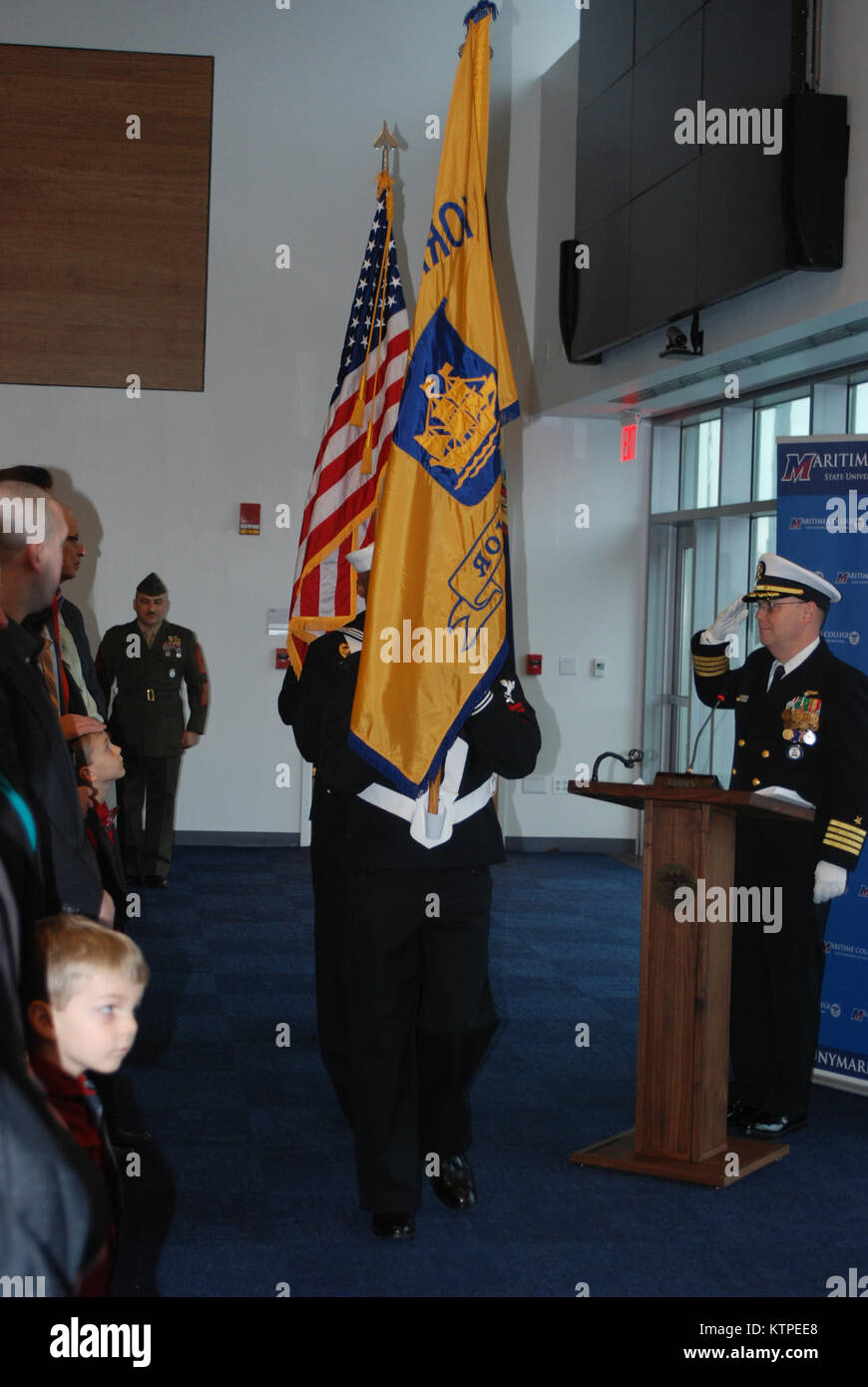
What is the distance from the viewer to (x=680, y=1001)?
12.5 feet

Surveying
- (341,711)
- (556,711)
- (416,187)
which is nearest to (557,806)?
(556,711)

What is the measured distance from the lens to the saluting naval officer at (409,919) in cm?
328

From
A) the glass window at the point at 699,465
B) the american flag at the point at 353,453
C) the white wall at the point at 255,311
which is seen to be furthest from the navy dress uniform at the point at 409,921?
the white wall at the point at 255,311

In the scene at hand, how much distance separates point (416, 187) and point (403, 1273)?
8010mm

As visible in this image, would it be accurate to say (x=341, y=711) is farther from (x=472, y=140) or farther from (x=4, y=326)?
(x=4, y=326)

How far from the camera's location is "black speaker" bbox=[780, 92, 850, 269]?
5703 millimetres

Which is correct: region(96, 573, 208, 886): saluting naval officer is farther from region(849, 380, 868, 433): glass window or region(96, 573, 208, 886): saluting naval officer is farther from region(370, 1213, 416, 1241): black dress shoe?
region(370, 1213, 416, 1241): black dress shoe

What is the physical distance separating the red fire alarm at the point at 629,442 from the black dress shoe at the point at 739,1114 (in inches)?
240

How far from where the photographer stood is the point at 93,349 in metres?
9.27

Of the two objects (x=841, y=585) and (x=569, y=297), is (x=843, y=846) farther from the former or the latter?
(x=569, y=297)

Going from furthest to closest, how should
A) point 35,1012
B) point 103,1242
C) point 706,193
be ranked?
1. point 706,193
2. point 35,1012
3. point 103,1242

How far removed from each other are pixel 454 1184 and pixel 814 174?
4348 mm

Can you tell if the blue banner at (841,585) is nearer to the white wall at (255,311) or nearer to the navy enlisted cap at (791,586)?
the navy enlisted cap at (791,586)

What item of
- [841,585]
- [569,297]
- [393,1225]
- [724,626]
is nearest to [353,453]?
[724,626]
